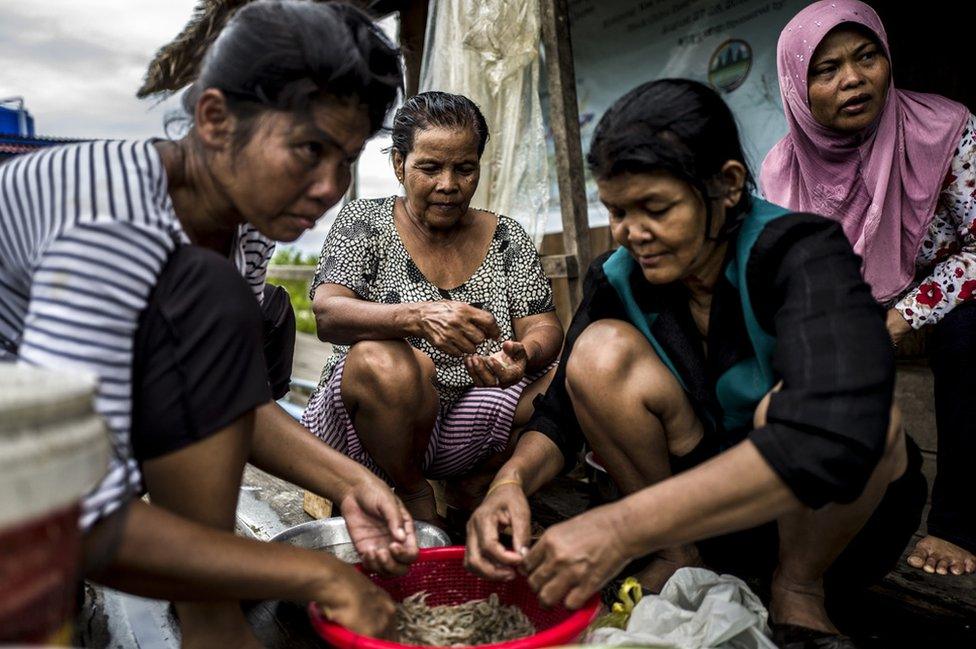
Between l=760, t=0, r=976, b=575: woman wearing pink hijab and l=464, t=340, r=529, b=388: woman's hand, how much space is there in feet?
3.65

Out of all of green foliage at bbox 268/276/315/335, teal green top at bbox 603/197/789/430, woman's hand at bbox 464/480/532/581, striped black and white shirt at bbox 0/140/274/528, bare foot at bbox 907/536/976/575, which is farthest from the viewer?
green foliage at bbox 268/276/315/335

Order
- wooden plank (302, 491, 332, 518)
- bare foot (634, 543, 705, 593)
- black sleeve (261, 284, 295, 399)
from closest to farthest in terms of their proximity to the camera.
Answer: bare foot (634, 543, 705, 593)
black sleeve (261, 284, 295, 399)
wooden plank (302, 491, 332, 518)

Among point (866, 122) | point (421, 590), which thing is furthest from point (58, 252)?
point (866, 122)

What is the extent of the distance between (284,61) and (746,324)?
1066 millimetres

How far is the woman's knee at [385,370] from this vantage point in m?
2.29

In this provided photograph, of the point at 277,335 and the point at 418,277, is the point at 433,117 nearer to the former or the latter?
the point at 418,277

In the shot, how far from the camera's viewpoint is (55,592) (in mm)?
704

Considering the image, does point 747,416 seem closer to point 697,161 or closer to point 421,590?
point 697,161

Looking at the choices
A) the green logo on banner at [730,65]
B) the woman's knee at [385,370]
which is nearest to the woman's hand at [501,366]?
the woman's knee at [385,370]

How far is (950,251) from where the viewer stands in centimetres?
245

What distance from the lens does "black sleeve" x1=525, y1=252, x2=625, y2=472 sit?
1.99m

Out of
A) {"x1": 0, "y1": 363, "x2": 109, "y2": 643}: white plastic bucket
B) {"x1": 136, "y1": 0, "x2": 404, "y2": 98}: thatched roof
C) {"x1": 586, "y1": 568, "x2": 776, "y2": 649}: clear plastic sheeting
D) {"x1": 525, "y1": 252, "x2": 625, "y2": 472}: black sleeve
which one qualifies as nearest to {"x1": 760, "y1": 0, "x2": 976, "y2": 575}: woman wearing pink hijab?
{"x1": 586, "y1": 568, "x2": 776, "y2": 649}: clear plastic sheeting

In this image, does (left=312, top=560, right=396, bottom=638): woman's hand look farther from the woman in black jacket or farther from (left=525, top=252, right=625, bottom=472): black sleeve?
(left=525, top=252, right=625, bottom=472): black sleeve

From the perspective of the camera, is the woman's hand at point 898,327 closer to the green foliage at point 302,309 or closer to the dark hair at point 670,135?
the dark hair at point 670,135
